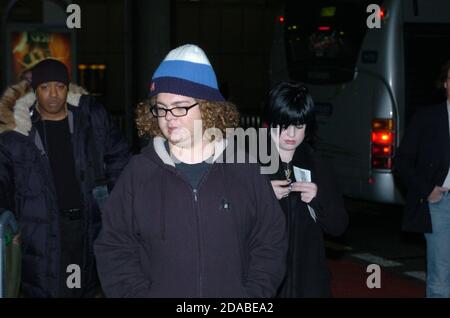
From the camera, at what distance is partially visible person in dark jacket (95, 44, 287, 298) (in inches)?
113

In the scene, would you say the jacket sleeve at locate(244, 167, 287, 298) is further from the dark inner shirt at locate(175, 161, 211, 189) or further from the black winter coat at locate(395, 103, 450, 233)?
the black winter coat at locate(395, 103, 450, 233)

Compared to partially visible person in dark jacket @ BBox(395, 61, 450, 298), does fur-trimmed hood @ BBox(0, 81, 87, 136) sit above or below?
above

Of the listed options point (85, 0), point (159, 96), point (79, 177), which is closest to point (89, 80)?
point (85, 0)

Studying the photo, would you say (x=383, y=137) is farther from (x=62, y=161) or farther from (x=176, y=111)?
(x=176, y=111)

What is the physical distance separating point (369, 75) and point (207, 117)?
732cm

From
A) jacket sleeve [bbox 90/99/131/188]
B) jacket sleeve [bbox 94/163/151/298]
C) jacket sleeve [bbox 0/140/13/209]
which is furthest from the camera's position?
jacket sleeve [bbox 90/99/131/188]

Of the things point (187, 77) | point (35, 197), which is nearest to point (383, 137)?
point (35, 197)

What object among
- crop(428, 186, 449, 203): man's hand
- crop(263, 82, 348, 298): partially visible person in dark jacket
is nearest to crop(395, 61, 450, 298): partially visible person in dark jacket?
crop(428, 186, 449, 203): man's hand

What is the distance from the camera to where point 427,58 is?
9.78 meters

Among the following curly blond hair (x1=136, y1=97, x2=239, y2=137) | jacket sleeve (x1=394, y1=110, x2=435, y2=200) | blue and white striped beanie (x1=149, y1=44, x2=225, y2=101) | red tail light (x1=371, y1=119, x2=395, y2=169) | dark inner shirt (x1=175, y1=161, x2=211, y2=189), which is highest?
blue and white striped beanie (x1=149, y1=44, x2=225, y2=101)

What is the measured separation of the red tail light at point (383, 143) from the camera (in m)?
9.60

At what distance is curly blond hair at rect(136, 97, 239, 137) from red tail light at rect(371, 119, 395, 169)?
665 centimetres

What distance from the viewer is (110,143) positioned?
495cm

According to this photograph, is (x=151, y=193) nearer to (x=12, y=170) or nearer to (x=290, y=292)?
(x=290, y=292)
